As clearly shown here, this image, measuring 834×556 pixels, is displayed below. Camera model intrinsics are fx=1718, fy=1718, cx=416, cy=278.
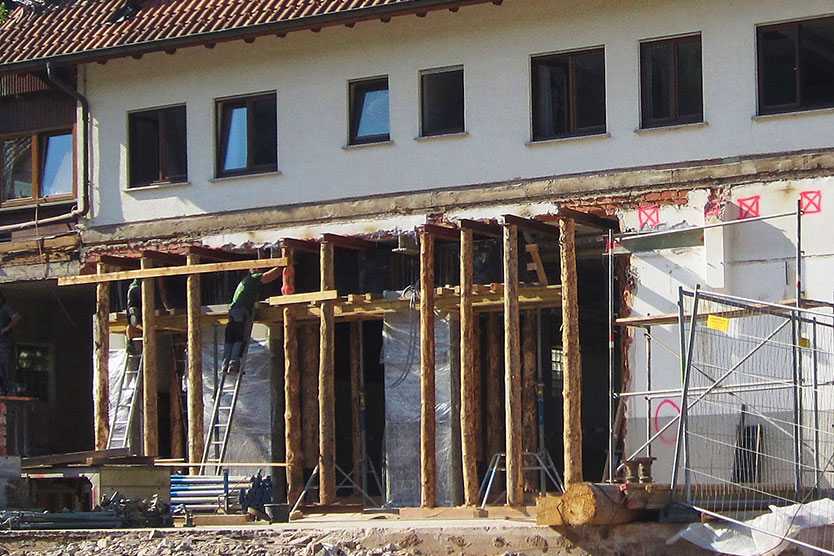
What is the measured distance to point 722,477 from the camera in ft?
55.7

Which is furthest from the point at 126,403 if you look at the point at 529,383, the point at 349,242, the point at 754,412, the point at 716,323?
the point at 716,323

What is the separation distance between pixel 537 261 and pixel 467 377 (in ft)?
6.24

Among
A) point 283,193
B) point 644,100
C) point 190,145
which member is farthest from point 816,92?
point 190,145

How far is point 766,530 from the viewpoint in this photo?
15805 millimetres

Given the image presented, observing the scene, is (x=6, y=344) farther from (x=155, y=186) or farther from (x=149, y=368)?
(x=155, y=186)

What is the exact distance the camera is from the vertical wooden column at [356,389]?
2592cm

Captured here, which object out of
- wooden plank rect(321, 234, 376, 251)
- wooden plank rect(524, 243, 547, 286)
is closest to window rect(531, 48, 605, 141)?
wooden plank rect(524, 243, 547, 286)

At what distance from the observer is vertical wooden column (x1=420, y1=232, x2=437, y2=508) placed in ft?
76.6

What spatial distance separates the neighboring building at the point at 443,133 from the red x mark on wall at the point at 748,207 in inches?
1.6

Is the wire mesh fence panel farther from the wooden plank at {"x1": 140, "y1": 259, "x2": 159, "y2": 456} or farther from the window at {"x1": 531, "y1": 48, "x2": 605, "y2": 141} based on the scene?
the wooden plank at {"x1": 140, "y1": 259, "x2": 159, "y2": 456}

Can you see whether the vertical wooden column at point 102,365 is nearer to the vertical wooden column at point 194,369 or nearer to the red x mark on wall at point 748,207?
the vertical wooden column at point 194,369

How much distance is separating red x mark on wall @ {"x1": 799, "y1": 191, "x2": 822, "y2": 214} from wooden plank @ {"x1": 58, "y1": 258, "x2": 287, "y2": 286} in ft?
24.6

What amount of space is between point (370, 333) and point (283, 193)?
316 cm

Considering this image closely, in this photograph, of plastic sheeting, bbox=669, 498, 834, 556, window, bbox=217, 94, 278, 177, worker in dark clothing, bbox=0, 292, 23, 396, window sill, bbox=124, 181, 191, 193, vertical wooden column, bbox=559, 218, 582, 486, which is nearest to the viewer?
plastic sheeting, bbox=669, 498, 834, 556
